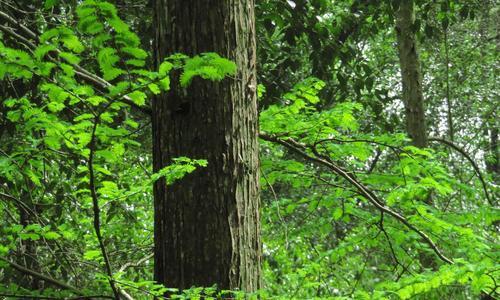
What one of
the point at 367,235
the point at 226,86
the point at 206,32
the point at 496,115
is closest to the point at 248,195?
the point at 226,86

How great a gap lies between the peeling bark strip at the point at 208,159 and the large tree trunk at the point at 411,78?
3640mm

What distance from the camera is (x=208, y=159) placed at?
7.68 feet

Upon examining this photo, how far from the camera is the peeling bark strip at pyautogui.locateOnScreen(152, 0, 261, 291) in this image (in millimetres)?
2303

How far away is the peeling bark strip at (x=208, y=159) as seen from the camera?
2303 millimetres

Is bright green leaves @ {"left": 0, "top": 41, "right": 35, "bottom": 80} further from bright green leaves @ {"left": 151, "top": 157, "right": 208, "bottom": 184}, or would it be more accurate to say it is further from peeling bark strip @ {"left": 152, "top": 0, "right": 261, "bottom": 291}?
peeling bark strip @ {"left": 152, "top": 0, "right": 261, "bottom": 291}

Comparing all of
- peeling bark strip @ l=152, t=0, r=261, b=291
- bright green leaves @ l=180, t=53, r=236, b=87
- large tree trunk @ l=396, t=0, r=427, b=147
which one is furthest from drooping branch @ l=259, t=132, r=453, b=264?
large tree trunk @ l=396, t=0, r=427, b=147

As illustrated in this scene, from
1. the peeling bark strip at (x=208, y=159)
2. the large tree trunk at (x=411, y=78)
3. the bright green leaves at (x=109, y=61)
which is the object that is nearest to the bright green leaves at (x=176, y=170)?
the peeling bark strip at (x=208, y=159)

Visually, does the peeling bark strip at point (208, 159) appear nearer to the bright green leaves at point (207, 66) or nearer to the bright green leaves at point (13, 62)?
the bright green leaves at point (207, 66)

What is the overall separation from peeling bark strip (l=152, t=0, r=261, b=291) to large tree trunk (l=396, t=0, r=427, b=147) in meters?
3.64

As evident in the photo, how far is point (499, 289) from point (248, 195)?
106 cm

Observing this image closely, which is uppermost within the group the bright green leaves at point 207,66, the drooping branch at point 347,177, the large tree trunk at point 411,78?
the large tree trunk at point 411,78

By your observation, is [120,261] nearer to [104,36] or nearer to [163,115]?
[163,115]

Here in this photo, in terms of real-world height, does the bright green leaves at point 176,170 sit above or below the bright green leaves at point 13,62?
below

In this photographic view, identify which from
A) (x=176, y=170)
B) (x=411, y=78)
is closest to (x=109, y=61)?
(x=176, y=170)
